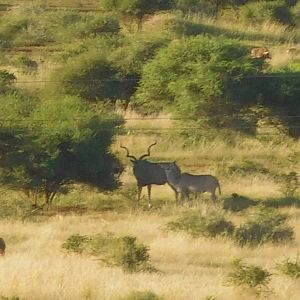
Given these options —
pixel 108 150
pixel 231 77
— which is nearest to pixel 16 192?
pixel 108 150

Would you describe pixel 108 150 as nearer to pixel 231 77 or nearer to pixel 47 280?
pixel 231 77

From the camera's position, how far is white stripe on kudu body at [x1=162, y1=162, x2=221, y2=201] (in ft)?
66.6

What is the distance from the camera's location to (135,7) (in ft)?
136

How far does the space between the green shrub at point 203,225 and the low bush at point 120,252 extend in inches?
99.3

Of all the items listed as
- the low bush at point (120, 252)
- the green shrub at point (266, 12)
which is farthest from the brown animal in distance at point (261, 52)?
the low bush at point (120, 252)

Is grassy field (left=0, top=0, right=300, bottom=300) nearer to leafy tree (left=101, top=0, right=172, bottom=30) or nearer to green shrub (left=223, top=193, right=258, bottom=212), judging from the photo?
green shrub (left=223, top=193, right=258, bottom=212)

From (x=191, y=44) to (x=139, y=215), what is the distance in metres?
10.4

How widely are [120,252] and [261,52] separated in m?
22.2

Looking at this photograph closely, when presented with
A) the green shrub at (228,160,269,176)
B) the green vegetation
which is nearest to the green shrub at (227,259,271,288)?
the green vegetation

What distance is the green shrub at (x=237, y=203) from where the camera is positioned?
787 inches

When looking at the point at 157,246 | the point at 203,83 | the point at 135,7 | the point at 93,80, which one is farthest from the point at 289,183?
the point at 135,7

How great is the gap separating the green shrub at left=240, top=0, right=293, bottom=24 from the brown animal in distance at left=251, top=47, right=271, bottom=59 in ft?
21.3

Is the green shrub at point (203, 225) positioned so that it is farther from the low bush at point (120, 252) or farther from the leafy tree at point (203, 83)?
the leafy tree at point (203, 83)

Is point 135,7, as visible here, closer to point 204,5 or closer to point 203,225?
point 204,5
